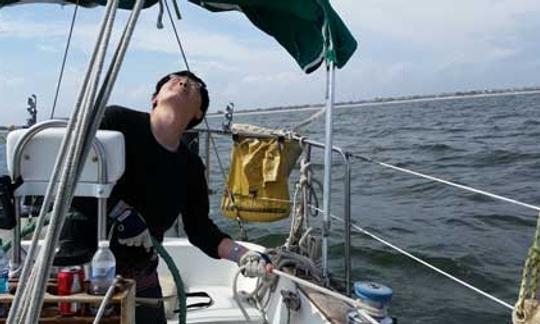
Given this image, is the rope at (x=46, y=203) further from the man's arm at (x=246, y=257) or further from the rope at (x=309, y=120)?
the rope at (x=309, y=120)

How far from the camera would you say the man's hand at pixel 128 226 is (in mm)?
1891

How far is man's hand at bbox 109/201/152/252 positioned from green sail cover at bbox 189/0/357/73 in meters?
1.47

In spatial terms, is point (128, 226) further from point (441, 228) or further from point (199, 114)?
point (441, 228)

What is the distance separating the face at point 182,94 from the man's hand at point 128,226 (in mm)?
419

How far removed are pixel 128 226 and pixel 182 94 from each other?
0.52 meters

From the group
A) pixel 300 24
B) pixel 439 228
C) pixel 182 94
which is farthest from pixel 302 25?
pixel 439 228

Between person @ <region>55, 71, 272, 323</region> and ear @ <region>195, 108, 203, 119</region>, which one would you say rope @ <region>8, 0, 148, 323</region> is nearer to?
person @ <region>55, 71, 272, 323</region>

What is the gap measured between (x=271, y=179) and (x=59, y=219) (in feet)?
9.55

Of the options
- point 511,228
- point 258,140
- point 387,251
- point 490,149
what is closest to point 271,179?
point 258,140

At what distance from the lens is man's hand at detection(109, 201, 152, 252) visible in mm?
1891

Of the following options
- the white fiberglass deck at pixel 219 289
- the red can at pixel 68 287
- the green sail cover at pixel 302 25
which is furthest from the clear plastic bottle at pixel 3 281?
the green sail cover at pixel 302 25

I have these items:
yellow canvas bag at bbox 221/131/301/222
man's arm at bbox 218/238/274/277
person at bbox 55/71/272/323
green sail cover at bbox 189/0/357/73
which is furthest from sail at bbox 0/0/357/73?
man's arm at bbox 218/238/274/277

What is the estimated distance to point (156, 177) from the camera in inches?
87.8

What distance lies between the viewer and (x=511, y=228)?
7777 mm
